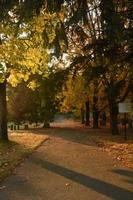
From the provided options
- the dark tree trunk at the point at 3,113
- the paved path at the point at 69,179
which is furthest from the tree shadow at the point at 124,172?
the dark tree trunk at the point at 3,113

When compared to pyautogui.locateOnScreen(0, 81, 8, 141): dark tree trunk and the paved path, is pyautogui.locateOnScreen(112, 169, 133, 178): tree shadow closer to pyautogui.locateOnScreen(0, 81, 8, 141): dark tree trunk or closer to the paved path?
the paved path

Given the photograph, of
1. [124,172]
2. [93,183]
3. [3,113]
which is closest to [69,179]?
[93,183]

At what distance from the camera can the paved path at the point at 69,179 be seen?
10491 millimetres

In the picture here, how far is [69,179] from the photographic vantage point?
1264 cm

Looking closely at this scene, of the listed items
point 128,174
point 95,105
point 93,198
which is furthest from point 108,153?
point 95,105

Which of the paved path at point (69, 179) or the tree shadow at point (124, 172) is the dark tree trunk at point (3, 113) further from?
the tree shadow at point (124, 172)

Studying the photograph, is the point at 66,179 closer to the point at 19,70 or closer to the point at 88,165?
the point at 88,165

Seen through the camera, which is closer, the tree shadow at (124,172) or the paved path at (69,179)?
the paved path at (69,179)

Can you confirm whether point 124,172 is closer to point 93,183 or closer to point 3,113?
point 93,183

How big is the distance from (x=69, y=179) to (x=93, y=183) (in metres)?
0.91

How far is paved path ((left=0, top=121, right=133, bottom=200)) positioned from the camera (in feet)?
34.4

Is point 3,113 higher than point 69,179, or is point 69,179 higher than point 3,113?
point 3,113

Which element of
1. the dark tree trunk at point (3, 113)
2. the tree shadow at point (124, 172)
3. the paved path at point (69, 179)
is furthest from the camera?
the dark tree trunk at point (3, 113)

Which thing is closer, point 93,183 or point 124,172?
point 93,183
